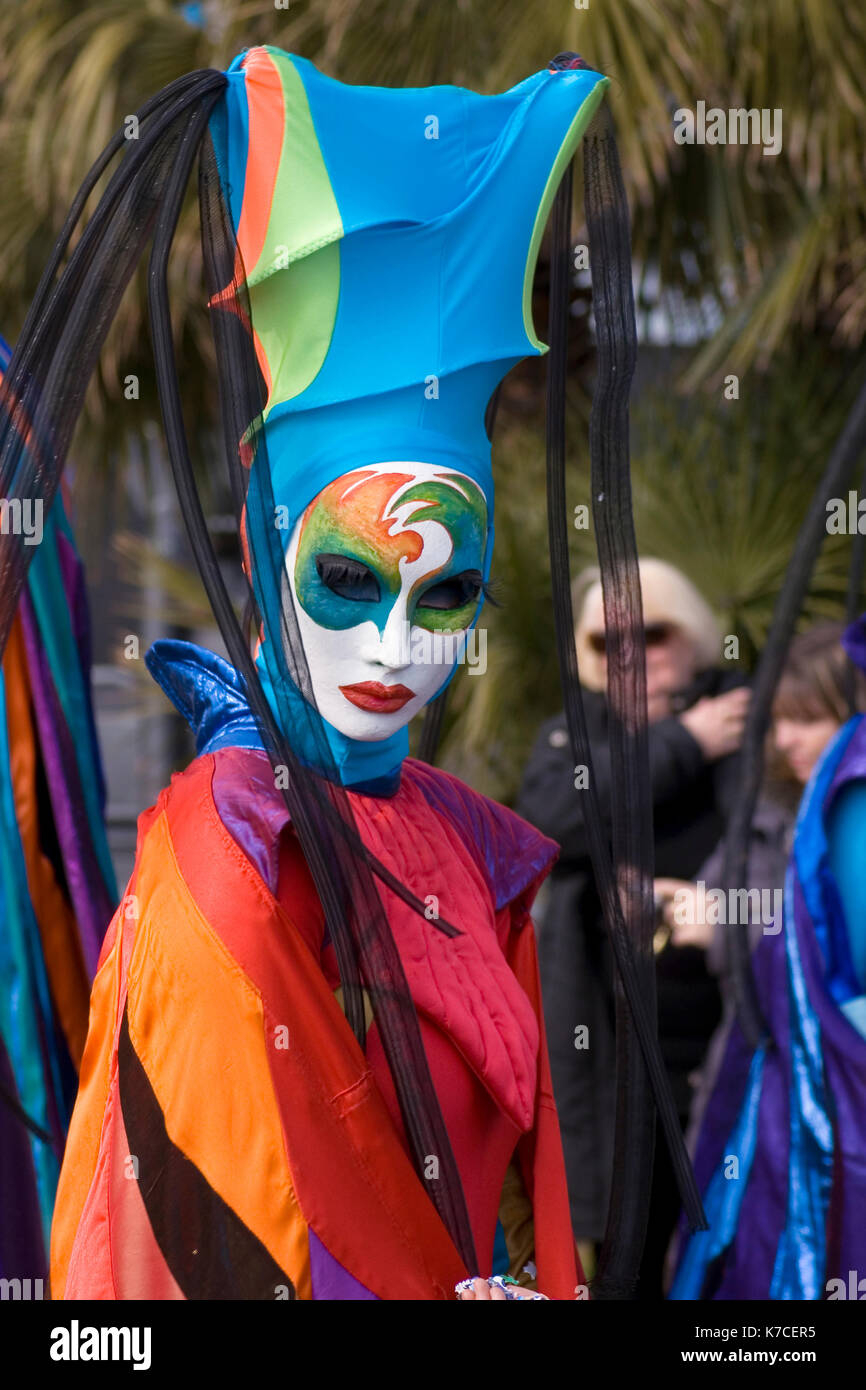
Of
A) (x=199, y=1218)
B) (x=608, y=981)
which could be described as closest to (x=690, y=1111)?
(x=608, y=981)

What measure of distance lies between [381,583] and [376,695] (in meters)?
0.10

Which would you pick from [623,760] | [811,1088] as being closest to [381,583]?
[623,760]

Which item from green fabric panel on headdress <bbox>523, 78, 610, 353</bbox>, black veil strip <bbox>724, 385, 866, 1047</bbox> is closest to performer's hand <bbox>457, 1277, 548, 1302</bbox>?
black veil strip <bbox>724, 385, 866, 1047</bbox>

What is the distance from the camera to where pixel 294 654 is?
4.02 ft

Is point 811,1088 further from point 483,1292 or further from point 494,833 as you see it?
point 483,1292

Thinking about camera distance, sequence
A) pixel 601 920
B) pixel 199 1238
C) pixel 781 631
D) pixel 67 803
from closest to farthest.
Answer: pixel 199 1238, pixel 781 631, pixel 67 803, pixel 601 920

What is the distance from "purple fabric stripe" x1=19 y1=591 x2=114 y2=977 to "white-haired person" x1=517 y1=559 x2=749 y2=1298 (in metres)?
0.89

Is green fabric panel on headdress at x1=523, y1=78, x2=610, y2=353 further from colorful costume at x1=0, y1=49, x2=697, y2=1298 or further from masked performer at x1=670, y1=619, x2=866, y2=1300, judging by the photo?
masked performer at x1=670, y1=619, x2=866, y2=1300

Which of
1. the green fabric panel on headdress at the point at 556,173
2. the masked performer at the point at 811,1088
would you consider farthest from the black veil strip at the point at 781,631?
the masked performer at the point at 811,1088

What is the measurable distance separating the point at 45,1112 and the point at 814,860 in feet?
3.33

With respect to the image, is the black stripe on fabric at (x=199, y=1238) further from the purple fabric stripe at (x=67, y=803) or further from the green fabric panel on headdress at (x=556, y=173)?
the green fabric panel on headdress at (x=556, y=173)

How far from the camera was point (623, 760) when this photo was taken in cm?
134

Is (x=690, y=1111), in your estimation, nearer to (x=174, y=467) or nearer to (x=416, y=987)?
(x=416, y=987)

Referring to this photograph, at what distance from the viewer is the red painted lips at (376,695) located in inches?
51.3
